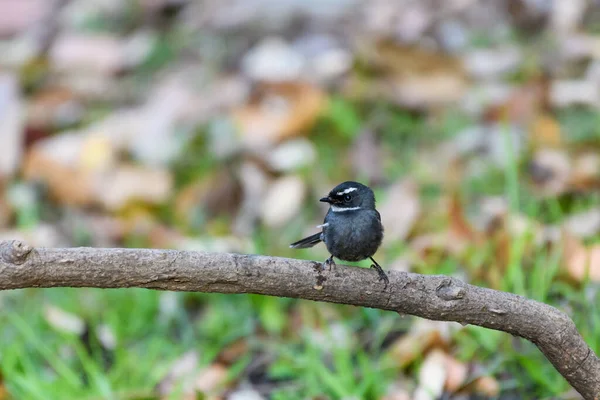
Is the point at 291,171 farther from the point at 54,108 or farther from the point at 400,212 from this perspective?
the point at 54,108

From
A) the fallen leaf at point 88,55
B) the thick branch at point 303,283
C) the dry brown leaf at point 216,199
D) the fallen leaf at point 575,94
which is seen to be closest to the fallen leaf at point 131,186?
the dry brown leaf at point 216,199

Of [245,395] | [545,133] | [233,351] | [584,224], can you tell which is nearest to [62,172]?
[233,351]

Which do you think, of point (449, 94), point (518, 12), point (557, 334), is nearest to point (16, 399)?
point (557, 334)

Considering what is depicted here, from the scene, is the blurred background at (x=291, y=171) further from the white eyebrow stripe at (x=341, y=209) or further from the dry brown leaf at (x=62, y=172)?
the white eyebrow stripe at (x=341, y=209)

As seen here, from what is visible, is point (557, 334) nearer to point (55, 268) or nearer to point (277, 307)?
point (55, 268)

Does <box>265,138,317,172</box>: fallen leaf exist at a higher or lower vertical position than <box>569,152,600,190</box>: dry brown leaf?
higher

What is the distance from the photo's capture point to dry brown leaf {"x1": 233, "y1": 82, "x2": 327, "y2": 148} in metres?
5.68

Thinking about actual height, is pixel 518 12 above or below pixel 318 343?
above

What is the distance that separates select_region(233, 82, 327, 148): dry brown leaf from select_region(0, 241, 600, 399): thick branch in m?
3.12

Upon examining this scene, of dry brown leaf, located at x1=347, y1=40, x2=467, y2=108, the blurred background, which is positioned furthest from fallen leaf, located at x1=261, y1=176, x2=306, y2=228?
dry brown leaf, located at x1=347, y1=40, x2=467, y2=108

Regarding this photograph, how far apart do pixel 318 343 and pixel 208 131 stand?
102 inches

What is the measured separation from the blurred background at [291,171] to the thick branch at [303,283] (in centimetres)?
76

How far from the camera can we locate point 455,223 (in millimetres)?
4223

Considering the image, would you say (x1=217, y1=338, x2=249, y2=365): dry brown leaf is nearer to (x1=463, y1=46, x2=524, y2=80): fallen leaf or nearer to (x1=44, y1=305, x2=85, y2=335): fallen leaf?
(x1=44, y1=305, x2=85, y2=335): fallen leaf
